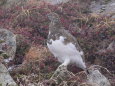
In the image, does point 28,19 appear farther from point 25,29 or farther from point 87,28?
point 87,28

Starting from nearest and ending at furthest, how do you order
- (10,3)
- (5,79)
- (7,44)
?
(5,79) → (7,44) → (10,3)

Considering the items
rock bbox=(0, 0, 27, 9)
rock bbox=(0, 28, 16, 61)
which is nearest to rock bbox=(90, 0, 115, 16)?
rock bbox=(0, 0, 27, 9)

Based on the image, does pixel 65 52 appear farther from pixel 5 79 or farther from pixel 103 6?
pixel 103 6

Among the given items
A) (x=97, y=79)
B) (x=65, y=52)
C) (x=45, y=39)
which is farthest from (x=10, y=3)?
(x=97, y=79)

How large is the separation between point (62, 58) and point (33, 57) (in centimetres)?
102

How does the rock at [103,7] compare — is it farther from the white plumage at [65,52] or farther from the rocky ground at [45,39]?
the white plumage at [65,52]

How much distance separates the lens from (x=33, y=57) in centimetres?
770

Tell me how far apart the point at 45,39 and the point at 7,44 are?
1502 mm

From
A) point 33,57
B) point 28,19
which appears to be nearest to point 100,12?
point 28,19

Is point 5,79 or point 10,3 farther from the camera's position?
point 10,3

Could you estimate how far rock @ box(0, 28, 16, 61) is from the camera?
7526mm

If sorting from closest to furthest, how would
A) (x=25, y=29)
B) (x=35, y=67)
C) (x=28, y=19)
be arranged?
(x=35, y=67)
(x=25, y=29)
(x=28, y=19)

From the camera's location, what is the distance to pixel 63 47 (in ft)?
21.7

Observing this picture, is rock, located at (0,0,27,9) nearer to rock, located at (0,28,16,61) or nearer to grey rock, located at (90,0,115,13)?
grey rock, located at (90,0,115,13)
